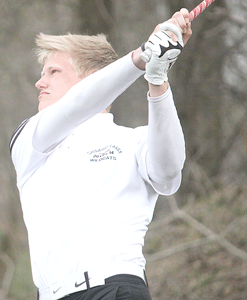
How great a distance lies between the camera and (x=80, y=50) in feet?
8.27

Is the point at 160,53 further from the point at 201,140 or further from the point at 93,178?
the point at 201,140

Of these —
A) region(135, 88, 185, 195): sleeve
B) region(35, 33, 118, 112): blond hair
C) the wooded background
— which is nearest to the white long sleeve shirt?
region(135, 88, 185, 195): sleeve

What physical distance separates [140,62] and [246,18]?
446 centimetres

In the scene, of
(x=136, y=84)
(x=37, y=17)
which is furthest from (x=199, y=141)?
(x=37, y=17)

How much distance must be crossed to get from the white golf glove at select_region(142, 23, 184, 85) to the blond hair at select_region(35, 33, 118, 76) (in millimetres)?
791

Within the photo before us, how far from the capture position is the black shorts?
1854mm

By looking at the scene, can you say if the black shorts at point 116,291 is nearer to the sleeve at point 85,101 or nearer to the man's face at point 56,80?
the sleeve at point 85,101

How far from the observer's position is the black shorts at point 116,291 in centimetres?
185

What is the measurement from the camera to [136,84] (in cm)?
616

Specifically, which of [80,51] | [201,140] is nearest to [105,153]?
[80,51]

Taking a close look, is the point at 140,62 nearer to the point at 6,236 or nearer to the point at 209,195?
the point at 209,195

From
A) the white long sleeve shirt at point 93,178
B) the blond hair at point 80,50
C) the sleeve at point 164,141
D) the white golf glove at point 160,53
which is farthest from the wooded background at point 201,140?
the white golf glove at point 160,53

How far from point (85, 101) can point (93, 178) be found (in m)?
0.30

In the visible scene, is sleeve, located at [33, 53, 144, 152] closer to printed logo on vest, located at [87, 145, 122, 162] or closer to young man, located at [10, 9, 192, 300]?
young man, located at [10, 9, 192, 300]
